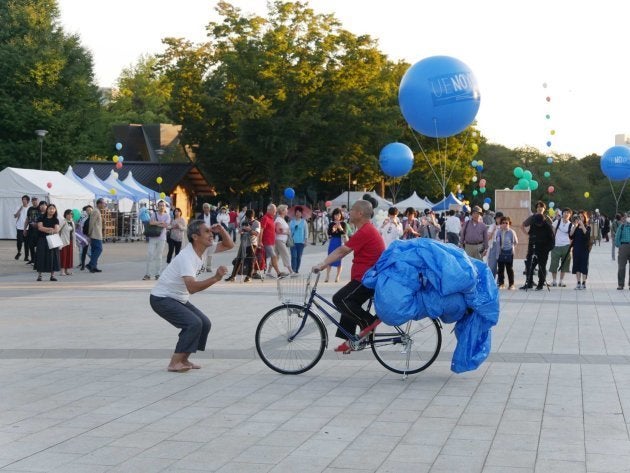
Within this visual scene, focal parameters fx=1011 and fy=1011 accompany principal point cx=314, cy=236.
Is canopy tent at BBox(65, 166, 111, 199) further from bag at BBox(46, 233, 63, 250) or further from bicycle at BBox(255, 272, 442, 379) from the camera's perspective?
bicycle at BBox(255, 272, 442, 379)

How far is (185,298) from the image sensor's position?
31.4 ft

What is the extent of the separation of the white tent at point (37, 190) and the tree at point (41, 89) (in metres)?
17.3

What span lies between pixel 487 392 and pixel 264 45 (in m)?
48.1

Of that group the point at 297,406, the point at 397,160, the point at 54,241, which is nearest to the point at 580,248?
the point at 54,241

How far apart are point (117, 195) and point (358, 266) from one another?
36154mm

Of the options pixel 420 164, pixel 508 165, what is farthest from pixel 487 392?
pixel 508 165

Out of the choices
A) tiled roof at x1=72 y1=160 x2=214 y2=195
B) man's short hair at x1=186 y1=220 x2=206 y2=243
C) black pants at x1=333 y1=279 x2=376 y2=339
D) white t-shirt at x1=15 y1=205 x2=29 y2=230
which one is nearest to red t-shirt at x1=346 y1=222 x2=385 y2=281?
black pants at x1=333 y1=279 x2=376 y2=339

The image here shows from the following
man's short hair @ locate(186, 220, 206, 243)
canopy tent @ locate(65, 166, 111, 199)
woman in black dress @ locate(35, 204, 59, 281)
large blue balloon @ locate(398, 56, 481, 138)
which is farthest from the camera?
canopy tent @ locate(65, 166, 111, 199)

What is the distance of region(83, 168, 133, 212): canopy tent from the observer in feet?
144

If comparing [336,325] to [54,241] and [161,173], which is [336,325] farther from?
[161,173]

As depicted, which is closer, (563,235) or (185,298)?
(185,298)

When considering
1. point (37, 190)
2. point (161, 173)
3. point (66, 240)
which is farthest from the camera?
point (161, 173)

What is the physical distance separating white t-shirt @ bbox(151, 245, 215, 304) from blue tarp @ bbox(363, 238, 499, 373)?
163cm

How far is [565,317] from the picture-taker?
49.0ft
